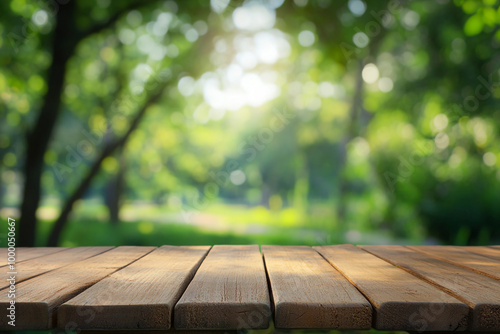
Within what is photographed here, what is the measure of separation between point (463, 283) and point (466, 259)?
58cm

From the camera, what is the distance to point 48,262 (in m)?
1.64

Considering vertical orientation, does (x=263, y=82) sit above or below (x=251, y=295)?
above

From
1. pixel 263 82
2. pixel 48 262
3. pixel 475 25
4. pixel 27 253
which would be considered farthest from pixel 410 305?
pixel 263 82

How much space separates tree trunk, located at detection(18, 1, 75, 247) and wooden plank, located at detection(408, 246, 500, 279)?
5.13 m

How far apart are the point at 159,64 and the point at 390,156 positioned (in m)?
5.82

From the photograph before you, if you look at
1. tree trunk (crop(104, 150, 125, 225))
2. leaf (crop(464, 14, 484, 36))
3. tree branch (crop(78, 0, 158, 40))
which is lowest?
tree trunk (crop(104, 150, 125, 225))

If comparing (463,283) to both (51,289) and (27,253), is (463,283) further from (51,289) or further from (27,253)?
(27,253)

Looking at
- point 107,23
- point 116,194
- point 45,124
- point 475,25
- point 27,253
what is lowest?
point 116,194

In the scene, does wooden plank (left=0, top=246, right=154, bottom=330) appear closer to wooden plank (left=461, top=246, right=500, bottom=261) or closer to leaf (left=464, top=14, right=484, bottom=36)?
wooden plank (left=461, top=246, right=500, bottom=261)

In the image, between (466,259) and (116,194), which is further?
(116,194)

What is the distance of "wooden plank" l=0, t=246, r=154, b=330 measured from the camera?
41.5 inches

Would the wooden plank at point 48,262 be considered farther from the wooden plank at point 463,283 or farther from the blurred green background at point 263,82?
the blurred green background at point 263,82

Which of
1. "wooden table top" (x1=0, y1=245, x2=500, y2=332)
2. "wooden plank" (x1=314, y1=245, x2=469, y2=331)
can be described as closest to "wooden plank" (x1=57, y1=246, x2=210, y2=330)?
"wooden table top" (x1=0, y1=245, x2=500, y2=332)

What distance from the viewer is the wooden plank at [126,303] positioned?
105 centimetres
